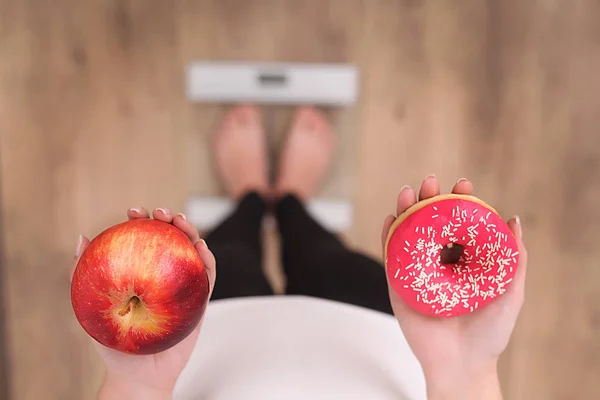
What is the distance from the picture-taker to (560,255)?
1104 mm

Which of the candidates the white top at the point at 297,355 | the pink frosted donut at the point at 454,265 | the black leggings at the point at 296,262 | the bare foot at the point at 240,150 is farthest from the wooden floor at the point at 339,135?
the pink frosted donut at the point at 454,265

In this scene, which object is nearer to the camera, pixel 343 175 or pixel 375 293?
pixel 375 293

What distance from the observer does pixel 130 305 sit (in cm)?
50

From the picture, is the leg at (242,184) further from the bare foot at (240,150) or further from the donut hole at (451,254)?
the donut hole at (451,254)

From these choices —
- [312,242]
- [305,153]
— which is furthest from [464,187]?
[305,153]

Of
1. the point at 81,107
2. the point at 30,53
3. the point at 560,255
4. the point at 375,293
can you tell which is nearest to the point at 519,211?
the point at 560,255

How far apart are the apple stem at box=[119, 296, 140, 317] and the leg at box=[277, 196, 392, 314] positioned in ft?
1.22

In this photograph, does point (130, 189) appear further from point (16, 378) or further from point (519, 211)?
point (519, 211)

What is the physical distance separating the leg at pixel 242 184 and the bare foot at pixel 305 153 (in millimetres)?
53

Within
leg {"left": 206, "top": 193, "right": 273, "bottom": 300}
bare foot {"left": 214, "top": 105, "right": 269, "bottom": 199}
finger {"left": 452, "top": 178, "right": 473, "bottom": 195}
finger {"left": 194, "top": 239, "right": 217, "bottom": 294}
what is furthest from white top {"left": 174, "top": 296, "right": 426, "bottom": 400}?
bare foot {"left": 214, "top": 105, "right": 269, "bottom": 199}

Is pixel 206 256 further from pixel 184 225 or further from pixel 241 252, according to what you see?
pixel 241 252

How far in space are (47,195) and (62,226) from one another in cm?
7

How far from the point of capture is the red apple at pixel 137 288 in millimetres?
488

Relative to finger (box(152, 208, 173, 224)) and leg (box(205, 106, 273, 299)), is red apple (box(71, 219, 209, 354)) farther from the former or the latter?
leg (box(205, 106, 273, 299))
